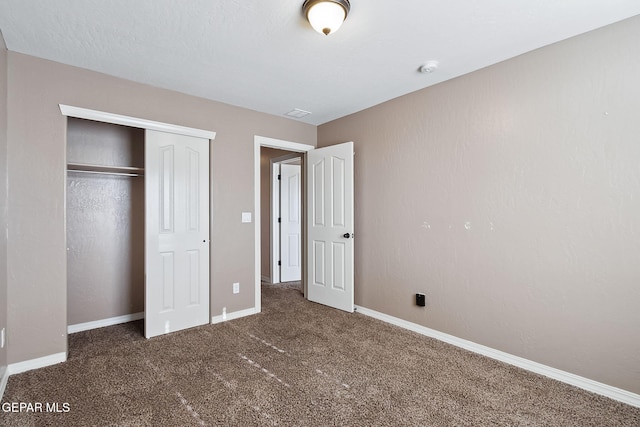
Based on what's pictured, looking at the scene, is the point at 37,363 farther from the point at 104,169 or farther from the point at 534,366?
the point at 534,366

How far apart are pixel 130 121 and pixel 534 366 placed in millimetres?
3921

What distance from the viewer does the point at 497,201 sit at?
2594 millimetres

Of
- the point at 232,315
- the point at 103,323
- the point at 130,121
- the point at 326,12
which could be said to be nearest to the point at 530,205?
the point at 326,12

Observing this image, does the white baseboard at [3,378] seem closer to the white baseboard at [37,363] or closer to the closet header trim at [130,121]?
the white baseboard at [37,363]

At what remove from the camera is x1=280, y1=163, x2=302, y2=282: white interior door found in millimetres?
5281

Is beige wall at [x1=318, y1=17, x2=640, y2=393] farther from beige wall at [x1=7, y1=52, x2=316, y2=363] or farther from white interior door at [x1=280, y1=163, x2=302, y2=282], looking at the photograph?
beige wall at [x1=7, y1=52, x2=316, y2=363]

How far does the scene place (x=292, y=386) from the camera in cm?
216

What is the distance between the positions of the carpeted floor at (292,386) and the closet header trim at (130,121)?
6.54 feet

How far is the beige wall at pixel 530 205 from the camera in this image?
80.0 inches

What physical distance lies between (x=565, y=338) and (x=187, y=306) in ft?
10.7

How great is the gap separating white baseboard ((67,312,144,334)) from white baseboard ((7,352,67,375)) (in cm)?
75

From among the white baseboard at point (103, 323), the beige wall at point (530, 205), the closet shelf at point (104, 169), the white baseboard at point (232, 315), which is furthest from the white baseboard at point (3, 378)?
the beige wall at point (530, 205)

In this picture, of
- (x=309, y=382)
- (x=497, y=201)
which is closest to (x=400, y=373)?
(x=309, y=382)

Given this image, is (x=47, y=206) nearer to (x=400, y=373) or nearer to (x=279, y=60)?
(x=279, y=60)
